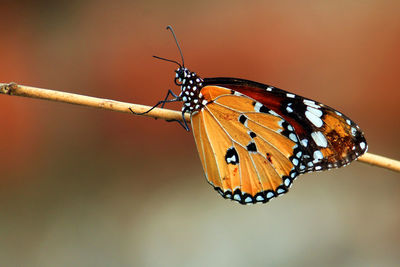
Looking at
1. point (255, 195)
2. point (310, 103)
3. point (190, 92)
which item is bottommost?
point (255, 195)

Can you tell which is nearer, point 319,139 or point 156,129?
point 319,139

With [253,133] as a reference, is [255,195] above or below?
below

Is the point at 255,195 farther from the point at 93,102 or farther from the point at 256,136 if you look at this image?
the point at 93,102

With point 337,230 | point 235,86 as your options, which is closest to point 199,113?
point 235,86

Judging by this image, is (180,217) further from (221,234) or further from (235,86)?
(235,86)

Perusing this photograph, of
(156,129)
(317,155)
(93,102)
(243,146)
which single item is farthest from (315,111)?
(156,129)

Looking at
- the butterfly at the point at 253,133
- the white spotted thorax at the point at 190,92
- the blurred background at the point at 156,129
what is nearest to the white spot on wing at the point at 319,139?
the butterfly at the point at 253,133

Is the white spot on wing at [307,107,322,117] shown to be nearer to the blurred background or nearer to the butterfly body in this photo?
the butterfly body

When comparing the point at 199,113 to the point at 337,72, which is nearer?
the point at 199,113
